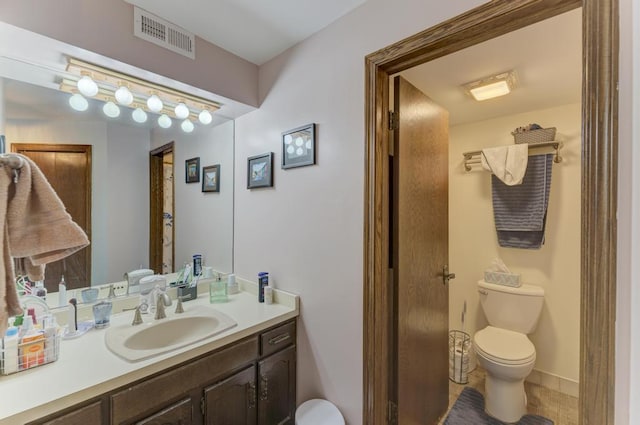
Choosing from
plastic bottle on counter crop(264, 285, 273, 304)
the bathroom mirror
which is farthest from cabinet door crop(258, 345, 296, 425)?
the bathroom mirror

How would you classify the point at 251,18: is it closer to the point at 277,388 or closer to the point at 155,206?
the point at 155,206

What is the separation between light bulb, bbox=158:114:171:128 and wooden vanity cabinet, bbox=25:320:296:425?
139 centimetres

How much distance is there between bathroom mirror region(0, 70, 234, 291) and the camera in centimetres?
131

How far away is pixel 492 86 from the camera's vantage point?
168cm

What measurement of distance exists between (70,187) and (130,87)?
61 centimetres

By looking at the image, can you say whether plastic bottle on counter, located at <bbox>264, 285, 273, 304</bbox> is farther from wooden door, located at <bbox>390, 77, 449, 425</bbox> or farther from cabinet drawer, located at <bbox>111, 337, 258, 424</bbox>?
wooden door, located at <bbox>390, 77, 449, 425</bbox>

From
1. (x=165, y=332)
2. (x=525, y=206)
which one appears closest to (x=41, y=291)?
(x=165, y=332)

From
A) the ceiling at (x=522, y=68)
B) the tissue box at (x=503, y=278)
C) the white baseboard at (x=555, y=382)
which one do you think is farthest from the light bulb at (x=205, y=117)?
the white baseboard at (x=555, y=382)

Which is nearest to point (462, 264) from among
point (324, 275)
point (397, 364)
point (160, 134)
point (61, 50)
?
point (397, 364)

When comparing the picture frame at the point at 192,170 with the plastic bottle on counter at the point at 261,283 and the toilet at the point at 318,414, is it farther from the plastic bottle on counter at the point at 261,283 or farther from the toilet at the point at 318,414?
the toilet at the point at 318,414

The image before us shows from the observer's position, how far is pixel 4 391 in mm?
848

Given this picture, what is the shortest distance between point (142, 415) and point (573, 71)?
106 inches

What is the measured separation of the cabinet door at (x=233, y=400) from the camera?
1.18 metres

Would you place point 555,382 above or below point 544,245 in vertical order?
below
